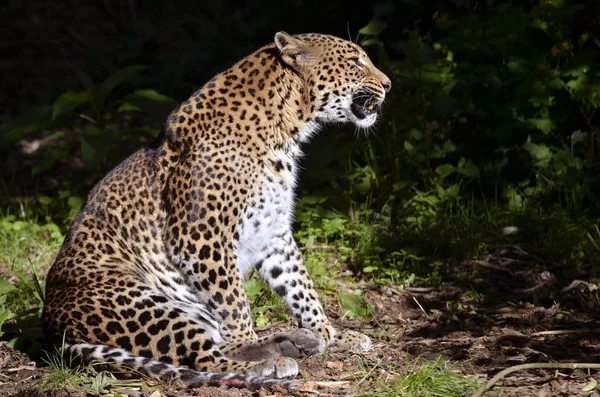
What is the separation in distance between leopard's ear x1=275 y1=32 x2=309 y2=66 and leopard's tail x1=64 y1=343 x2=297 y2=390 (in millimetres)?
2140

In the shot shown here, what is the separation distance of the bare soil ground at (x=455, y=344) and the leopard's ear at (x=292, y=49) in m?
1.92

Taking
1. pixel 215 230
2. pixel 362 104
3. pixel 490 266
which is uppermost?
pixel 362 104

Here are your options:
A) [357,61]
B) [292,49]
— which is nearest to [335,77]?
[357,61]

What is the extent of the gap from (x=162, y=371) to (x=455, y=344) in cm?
200

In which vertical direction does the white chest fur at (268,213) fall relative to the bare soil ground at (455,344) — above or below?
above

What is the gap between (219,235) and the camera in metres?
5.88

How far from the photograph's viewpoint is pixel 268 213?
608cm

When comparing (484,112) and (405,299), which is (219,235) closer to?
(405,299)

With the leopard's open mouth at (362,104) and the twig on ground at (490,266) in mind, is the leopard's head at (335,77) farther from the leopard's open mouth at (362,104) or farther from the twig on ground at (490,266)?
the twig on ground at (490,266)

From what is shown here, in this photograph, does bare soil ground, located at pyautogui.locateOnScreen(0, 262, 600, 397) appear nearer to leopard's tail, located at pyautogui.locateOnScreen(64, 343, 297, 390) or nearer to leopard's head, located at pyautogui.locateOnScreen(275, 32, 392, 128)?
leopard's tail, located at pyautogui.locateOnScreen(64, 343, 297, 390)

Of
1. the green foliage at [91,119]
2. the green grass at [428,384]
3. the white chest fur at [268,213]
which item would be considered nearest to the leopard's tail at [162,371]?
the green grass at [428,384]

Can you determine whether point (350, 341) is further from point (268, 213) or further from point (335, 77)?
point (335, 77)

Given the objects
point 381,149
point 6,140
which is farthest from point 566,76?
point 6,140

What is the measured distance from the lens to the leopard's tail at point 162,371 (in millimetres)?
5262
